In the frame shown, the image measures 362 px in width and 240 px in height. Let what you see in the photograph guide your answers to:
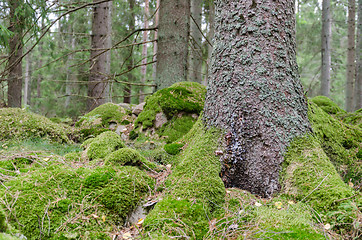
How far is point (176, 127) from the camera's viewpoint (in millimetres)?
4570

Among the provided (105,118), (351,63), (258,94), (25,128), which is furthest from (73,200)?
(351,63)

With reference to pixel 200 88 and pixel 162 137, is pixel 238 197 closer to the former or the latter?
pixel 162 137

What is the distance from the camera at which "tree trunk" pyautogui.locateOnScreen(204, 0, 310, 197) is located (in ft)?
7.98

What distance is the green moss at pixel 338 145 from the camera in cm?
282

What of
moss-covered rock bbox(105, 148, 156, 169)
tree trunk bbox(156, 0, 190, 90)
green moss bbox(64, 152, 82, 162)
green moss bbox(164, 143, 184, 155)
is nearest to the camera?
moss-covered rock bbox(105, 148, 156, 169)

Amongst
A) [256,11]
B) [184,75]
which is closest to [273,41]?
[256,11]

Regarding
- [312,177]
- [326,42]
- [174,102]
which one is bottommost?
[312,177]

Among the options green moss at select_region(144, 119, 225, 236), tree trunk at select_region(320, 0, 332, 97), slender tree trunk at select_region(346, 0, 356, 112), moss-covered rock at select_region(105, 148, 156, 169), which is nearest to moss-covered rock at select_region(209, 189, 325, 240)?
green moss at select_region(144, 119, 225, 236)

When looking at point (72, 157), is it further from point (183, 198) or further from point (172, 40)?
point (172, 40)

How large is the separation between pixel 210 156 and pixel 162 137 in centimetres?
211

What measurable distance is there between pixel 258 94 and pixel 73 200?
1.96 m

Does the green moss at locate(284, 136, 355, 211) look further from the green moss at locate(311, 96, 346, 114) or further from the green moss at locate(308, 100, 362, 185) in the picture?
the green moss at locate(311, 96, 346, 114)

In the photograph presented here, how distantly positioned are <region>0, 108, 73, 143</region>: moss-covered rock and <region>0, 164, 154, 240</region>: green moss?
2.73 meters

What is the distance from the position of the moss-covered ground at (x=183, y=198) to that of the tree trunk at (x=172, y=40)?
3.12 meters
